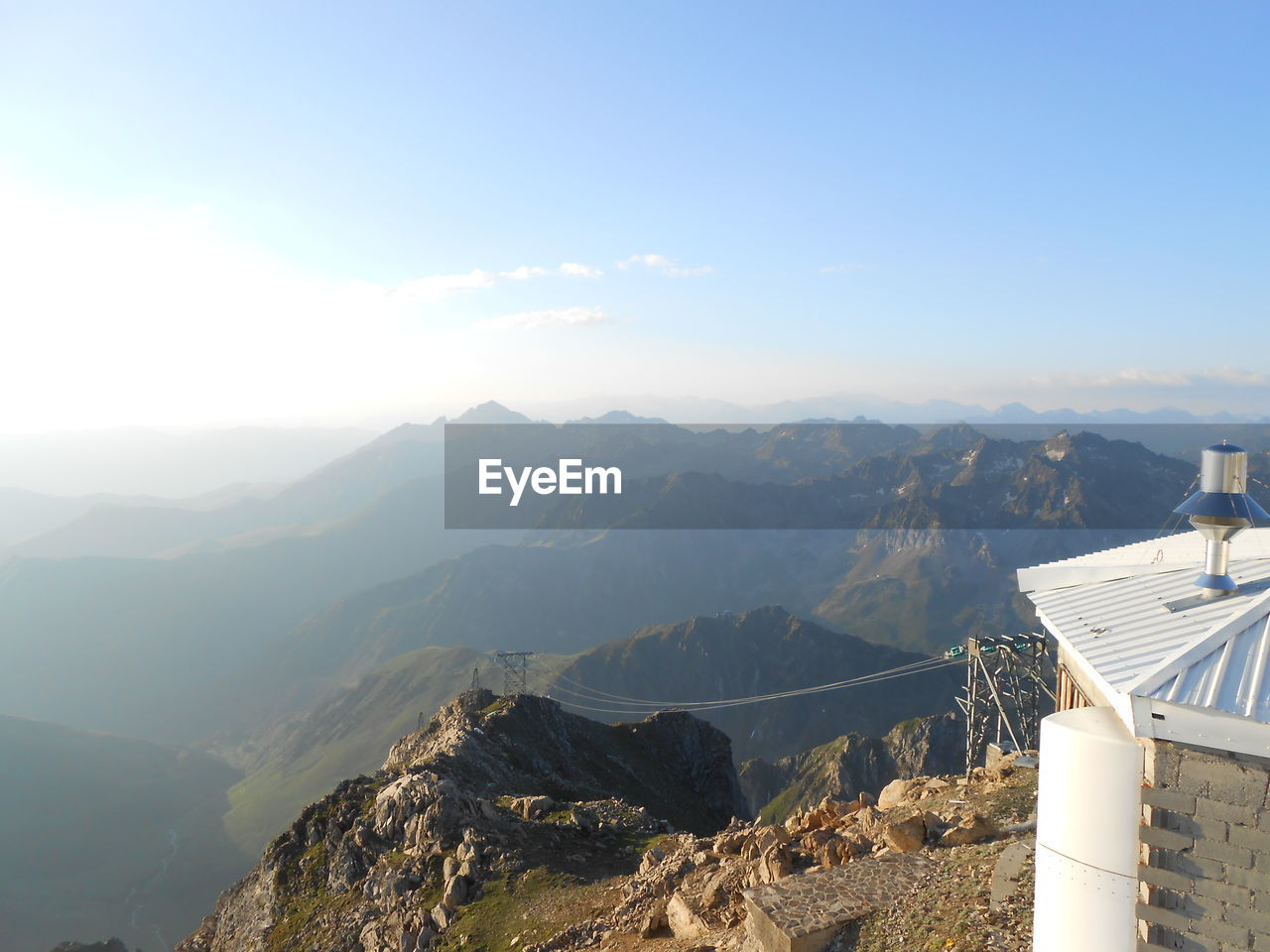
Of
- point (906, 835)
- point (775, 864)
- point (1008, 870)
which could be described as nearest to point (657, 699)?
point (775, 864)

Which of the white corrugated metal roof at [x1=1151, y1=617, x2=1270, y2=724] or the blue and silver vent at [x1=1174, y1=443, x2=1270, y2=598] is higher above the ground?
the blue and silver vent at [x1=1174, y1=443, x2=1270, y2=598]

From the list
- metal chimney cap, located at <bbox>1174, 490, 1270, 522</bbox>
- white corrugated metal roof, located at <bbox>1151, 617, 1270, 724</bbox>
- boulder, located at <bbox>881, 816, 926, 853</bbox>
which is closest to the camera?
white corrugated metal roof, located at <bbox>1151, 617, 1270, 724</bbox>

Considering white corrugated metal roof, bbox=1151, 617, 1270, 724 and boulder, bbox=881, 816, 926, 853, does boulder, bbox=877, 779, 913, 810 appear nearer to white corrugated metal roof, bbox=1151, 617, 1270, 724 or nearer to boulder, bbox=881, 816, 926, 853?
boulder, bbox=881, 816, 926, 853

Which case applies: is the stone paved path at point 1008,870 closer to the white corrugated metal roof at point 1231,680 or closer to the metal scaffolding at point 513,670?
the white corrugated metal roof at point 1231,680

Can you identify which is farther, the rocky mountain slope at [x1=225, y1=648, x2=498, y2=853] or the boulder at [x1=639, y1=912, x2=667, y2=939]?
the rocky mountain slope at [x1=225, y1=648, x2=498, y2=853]

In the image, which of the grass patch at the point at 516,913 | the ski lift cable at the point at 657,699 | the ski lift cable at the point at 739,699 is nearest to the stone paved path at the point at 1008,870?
the grass patch at the point at 516,913

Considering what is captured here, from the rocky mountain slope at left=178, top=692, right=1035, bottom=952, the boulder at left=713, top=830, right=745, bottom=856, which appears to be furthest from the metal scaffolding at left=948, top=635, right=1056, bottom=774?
the boulder at left=713, top=830, right=745, bottom=856
